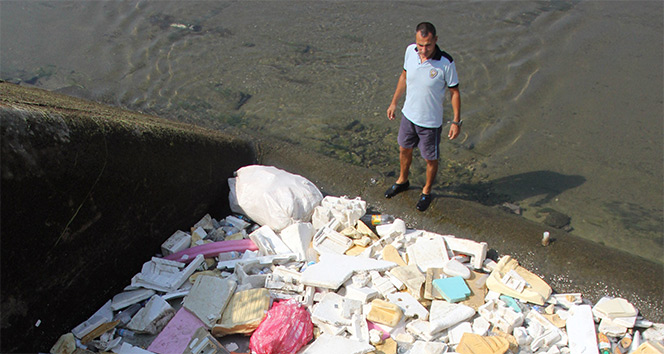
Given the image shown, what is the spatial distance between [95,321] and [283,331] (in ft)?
4.07

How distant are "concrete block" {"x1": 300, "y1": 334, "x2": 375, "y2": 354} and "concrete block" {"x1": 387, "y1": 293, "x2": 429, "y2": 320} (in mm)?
414

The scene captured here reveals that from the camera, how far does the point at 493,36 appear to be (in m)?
8.48

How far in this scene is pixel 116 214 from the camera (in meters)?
3.33

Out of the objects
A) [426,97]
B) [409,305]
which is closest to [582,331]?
[409,305]

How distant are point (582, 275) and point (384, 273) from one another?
1.48 meters

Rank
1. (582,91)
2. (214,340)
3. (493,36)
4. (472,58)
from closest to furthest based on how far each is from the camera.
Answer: (214,340), (582,91), (472,58), (493,36)

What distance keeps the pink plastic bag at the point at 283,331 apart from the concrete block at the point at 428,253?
0.99 m

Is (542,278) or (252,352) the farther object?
(542,278)

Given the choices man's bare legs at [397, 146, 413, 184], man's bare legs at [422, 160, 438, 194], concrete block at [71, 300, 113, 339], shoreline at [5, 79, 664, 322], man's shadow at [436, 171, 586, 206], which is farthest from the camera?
man's shadow at [436, 171, 586, 206]

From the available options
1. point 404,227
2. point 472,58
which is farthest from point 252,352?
point 472,58

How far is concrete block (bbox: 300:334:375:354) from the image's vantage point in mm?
3006

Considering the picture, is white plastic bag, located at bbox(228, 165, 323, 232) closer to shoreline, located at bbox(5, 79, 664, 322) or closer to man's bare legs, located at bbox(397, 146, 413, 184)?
shoreline, located at bbox(5, 79, 664, 322)

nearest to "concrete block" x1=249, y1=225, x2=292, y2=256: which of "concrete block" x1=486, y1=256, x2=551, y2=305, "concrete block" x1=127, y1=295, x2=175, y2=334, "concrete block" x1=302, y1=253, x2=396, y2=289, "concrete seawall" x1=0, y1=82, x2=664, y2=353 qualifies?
"concrete block" x1=302, y1=253, x2=396, y2=289

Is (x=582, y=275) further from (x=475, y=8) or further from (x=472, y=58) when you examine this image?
(x=475, y=8)
